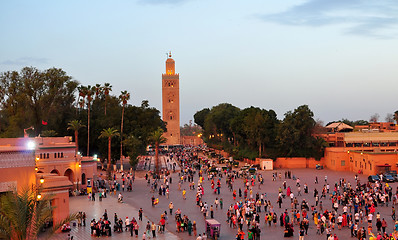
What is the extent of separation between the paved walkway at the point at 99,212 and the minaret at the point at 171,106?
96.3 m

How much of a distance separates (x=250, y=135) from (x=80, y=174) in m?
29.2

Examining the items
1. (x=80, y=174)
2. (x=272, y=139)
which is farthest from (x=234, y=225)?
(x=272, y=139)

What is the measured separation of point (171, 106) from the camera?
132875 mm

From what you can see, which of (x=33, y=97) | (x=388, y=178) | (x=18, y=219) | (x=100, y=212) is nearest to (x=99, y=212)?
(x=100, y=212)

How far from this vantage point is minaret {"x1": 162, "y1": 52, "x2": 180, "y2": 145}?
132m

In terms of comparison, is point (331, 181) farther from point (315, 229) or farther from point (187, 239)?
point (187, 239)

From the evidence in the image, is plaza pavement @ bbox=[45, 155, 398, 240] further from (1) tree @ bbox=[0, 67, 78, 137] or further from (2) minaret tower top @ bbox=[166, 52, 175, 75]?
(2) minaret tower top @ bbox=[166, 52, 175, 75]

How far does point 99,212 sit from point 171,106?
105400mm

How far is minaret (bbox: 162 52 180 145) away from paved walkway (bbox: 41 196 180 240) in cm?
9632

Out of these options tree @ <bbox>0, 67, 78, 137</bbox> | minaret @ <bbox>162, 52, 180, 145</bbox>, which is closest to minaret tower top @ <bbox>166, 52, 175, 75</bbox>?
minaret @ <bbox>162, 52, 180, 145</bbox>

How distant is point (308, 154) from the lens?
58844 millimetres

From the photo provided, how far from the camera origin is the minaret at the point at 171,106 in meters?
132

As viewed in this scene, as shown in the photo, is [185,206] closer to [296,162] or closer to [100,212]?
[100,212]

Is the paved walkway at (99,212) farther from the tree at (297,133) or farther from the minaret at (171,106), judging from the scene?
the minaret at (171,106)
